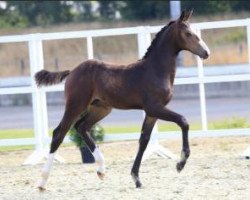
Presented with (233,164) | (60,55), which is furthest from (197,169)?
(60,55)

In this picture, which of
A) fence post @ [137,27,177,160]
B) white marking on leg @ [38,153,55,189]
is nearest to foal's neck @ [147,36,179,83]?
white marking on leg @ [38,153,55,189]

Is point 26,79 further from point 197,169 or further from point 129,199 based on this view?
point 129,199

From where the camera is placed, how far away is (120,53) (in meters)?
31.5

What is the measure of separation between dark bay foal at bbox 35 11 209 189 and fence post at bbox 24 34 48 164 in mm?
2860

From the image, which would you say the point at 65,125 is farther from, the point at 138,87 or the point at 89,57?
the point at 89,57

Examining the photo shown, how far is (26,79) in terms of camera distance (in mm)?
26781

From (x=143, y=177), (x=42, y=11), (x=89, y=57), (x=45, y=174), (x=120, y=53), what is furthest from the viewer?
(x=42, y=11)

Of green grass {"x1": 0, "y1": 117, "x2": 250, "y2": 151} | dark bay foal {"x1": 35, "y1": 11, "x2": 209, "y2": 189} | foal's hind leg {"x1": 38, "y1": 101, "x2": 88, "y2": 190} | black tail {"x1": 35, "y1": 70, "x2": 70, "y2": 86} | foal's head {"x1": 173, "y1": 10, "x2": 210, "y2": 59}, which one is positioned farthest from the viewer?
green grass {"x1": 0, "y1": 117, "x2": 250, "y2": 151}

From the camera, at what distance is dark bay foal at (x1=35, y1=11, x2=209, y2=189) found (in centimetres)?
1038

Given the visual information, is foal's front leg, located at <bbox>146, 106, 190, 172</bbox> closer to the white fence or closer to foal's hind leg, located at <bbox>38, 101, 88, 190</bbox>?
foal's hind leg, located at <bbox>38, 101, 88, 190</bbox>

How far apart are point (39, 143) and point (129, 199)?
4503 millimetres

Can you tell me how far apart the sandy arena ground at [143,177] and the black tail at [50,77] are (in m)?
1.25

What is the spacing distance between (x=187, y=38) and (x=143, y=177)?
2027mm

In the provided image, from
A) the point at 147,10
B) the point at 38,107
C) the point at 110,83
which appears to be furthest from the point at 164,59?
the point at 147,10
